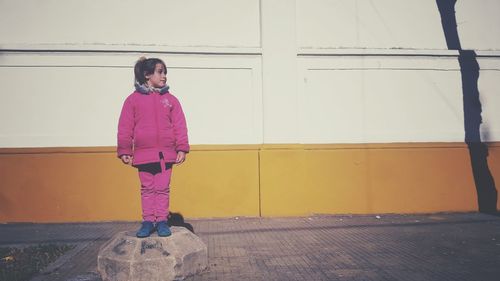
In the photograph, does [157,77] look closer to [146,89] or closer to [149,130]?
→ [146,89]

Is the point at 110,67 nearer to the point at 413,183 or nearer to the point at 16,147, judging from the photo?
the point at 16,147

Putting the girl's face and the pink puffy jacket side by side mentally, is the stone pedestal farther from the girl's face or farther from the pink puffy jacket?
the girl's face

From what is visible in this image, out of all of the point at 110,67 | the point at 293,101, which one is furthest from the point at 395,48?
the point at 110,67

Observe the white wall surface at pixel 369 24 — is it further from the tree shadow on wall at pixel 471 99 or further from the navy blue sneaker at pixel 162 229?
→ the navy blue sneaker at pixel 162 229

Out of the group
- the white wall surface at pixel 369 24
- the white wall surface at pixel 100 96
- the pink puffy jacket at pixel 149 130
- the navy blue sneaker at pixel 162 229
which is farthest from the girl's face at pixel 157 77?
the white wall surface at pixel 369 24

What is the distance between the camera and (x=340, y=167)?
244 inches

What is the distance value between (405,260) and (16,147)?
6.07 m

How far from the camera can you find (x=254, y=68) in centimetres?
623

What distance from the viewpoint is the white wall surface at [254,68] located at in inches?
234

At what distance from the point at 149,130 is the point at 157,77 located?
1.83 ft

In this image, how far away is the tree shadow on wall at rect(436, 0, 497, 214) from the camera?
6457 millimetres

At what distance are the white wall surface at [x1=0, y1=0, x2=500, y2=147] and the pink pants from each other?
248 centimetres

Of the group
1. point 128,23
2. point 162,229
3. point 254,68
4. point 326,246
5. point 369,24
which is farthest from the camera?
point 369,24

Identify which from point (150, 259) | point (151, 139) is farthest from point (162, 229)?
point (151, 139)
